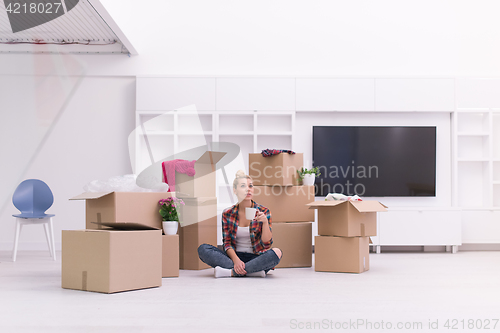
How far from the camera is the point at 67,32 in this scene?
4820mm

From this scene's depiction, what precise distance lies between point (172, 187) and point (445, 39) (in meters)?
3.58

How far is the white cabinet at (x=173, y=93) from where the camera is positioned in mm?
4895

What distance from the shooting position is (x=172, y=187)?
3.60 m

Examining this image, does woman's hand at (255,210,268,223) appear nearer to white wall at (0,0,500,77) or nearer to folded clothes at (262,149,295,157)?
folded clothes at (262,149,295,157)

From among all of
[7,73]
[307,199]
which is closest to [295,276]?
[307,199]

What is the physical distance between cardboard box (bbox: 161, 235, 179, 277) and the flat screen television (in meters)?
2.20

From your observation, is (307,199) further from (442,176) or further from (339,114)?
(442,176)

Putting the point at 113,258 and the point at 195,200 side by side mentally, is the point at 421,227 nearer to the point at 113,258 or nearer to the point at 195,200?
the point at 195,200

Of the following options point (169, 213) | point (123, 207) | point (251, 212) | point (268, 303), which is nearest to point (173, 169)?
point (169, 213)

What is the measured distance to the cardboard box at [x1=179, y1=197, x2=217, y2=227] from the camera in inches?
139

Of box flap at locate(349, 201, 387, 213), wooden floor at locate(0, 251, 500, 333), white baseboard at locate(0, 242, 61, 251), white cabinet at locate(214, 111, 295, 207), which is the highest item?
white cabinet at locate(214, 111, 295, 207)

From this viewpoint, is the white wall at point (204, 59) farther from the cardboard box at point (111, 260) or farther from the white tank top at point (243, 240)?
the cardboard box at point (111, 260)

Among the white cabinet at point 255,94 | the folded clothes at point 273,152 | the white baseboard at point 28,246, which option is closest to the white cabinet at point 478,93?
the white cabinet at point 255,94

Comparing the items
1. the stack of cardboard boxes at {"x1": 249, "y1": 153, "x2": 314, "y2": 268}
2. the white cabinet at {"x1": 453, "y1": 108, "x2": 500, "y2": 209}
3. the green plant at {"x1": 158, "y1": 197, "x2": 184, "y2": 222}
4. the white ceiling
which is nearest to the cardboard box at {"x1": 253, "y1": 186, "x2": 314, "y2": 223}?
the stack of cardboard boxes at {"x1": 249, "y1": 153, "x2": 314, "y2": 268}
